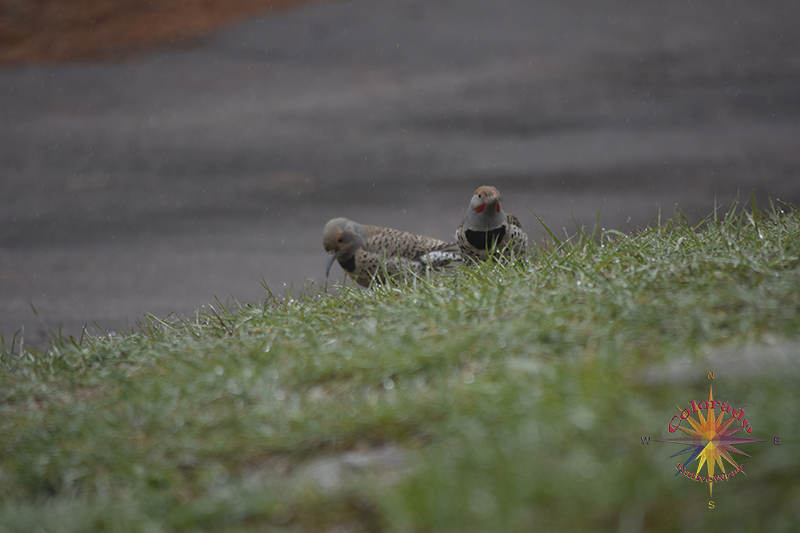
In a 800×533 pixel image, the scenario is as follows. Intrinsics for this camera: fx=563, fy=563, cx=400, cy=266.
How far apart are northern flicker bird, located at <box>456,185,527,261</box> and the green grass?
0.91 meters

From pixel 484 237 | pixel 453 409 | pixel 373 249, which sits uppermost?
pixel 484 237

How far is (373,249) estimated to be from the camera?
4.73 m

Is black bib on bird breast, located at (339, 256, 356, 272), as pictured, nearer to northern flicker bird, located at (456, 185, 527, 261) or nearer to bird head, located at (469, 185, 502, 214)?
northern flicker bird, located at (456, 185, 527, 261)

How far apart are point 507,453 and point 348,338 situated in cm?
123

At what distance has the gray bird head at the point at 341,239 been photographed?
4699mm

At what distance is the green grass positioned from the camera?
4.46ft

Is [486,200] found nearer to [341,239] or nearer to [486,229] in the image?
[486,229]

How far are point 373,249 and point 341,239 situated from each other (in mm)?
282

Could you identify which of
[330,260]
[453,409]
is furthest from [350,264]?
[453,409]

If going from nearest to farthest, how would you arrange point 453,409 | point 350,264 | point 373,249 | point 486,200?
point 453,409
point 486,200
point 373,249
point 350,264

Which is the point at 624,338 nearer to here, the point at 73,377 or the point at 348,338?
the point at 348,338

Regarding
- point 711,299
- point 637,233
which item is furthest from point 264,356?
point 637,233

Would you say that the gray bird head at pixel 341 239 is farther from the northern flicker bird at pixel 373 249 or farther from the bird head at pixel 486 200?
the bird head at pixel 486 200

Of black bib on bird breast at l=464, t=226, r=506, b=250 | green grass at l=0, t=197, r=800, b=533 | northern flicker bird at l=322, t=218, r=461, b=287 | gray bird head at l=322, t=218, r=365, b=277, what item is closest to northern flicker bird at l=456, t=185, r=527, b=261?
black bib on bird breast at l=464, t=226, r=506, b=250
